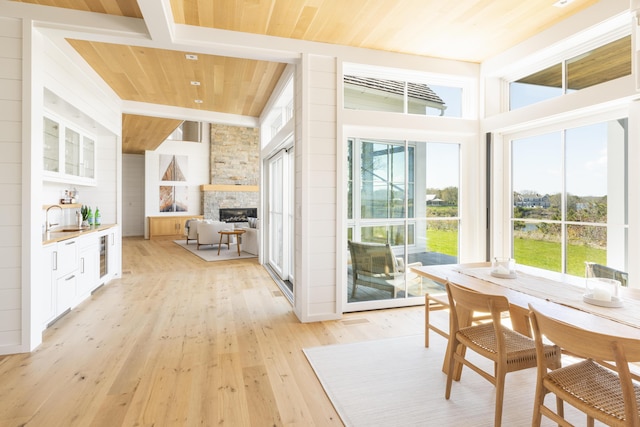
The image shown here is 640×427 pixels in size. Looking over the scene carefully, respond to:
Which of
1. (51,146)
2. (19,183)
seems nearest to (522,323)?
(19,183)

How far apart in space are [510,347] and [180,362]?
229cm

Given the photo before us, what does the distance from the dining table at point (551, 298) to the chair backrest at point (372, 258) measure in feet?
3.51

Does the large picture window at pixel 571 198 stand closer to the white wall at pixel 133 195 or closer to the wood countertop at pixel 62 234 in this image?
the wood countertop at pixel 62 234

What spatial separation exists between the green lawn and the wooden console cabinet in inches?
364

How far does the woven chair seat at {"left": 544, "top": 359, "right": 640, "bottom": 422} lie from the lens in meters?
1.28

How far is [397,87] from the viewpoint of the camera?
3.70 m

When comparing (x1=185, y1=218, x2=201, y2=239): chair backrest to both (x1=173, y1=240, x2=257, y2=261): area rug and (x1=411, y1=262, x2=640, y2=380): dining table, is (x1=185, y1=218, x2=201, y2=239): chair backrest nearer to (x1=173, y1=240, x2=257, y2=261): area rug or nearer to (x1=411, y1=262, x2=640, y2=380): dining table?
(x1=173, y1=240, x2=257, y2=261): area rug

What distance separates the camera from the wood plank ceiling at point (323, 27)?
2645 millimetres

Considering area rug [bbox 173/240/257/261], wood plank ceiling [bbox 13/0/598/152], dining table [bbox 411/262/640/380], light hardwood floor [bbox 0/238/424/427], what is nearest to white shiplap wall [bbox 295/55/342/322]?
light hardwood floor [bbox 0/238/424/427]

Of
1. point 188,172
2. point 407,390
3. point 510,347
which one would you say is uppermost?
point 188,172

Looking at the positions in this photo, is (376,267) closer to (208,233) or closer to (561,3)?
(561,3)

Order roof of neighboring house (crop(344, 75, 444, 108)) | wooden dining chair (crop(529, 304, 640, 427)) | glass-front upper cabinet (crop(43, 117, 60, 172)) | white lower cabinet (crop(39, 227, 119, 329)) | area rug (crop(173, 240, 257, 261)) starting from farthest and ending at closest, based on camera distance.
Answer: area rug (crop(173, 240, 257, 261)), roof of neighboring house (crop(344, 75, 444, 108)), glass-front upper cabinet (crop(43, 117, 60, 172)), white lower cabinet (crop(39, 227, 119, 329)), wooden dining chair (crop(529, 304, 640, 427))

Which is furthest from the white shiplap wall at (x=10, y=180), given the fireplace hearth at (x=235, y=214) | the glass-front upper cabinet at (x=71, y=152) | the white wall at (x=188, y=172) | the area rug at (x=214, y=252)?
the fireplace hearth at (x=235, y=214)

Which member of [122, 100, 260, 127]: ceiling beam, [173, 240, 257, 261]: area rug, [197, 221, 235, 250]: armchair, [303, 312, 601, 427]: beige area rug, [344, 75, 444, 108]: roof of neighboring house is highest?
[122, 100, 260, 127]: ceiling beam
